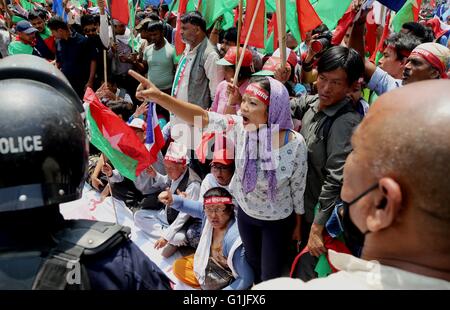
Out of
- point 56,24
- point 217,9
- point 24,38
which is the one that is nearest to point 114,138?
point 217,9

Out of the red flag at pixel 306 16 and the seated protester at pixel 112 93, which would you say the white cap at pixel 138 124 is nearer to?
the seated protester at pixel 112 93

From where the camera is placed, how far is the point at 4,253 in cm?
104

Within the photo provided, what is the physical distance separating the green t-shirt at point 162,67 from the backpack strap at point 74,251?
4015 millimetres

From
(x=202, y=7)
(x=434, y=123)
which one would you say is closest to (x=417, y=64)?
(x=434, y=123)

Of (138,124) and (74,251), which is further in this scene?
(138,124)

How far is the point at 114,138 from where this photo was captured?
3168 millimetres

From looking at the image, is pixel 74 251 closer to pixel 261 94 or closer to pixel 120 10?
pixel 261 94

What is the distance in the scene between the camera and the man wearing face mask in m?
0.84

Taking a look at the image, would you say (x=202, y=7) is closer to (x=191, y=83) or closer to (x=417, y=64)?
(x=191, y=83)

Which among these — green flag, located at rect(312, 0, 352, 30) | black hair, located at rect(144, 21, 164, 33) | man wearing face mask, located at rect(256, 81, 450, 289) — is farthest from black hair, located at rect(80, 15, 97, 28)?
man wearing face mask, located at rect(256, 81, 450, 289)

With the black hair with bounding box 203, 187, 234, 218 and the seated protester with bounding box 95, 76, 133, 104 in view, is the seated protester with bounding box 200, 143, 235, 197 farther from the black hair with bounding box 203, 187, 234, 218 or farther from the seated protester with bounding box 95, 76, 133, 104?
the seated protester with bounding box 95, 76, 133, 104

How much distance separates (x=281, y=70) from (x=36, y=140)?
1.99 meters
